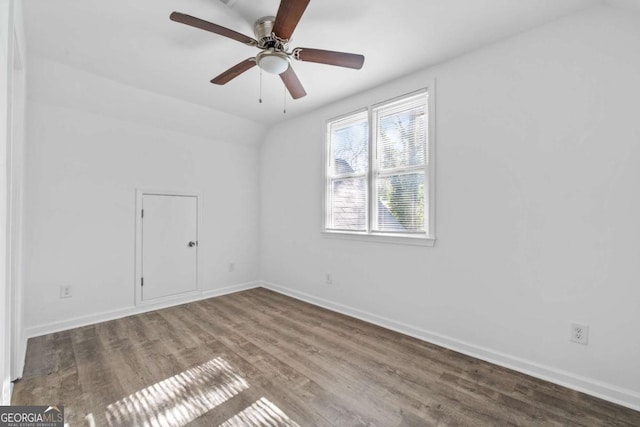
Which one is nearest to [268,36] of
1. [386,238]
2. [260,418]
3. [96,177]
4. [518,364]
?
[386,238]

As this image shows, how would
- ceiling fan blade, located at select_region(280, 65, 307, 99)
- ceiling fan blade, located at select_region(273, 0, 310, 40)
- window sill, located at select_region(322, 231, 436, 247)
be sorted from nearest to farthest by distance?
ceiling fan blade, located at select_region(273, 0, 310, 40) < ceiling fan blade, located at select_region(280, 65, 307, 99) < window sill, located at select_region(322, 231, 436, 247)

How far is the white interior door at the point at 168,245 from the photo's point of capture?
11.8ft

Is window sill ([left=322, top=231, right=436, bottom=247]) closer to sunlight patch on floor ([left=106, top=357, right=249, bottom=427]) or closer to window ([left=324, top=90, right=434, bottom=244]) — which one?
window ([left=324, top=90, right=434, bottom=244])

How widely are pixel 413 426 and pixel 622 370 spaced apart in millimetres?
1492

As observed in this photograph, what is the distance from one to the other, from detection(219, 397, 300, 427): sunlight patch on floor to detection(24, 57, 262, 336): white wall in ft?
8.23

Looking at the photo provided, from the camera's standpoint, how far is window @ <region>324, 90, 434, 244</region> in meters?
2.85

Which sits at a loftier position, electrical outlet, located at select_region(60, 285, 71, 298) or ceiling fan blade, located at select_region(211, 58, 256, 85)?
ceiling fan blade, located at select_region(211, 58, 256, 85)

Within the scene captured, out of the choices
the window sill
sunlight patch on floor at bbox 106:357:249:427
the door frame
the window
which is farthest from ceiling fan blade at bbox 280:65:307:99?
sunlight patch on floor at bbox 106:357:249:427

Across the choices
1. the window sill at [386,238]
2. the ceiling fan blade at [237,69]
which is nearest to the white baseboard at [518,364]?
the window sill at [386,238]

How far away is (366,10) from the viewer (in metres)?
1.98

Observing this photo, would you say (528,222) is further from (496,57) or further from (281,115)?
(281,115)

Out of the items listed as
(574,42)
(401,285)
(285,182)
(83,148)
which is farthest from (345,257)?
(83,148)

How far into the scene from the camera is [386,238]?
10.1 feet

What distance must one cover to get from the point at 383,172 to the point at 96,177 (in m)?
3.31
